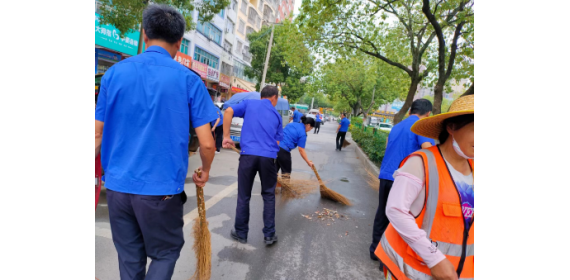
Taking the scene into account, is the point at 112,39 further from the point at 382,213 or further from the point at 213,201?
the point at 382,213

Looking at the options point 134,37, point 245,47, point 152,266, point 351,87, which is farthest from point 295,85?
point 152,266

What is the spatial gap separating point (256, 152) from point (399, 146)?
142 centimetres

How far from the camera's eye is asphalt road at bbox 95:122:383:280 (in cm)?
299

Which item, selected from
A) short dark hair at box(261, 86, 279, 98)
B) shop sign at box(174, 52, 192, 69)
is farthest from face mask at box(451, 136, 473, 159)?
shop sign at box(174, 52, 192, 69)

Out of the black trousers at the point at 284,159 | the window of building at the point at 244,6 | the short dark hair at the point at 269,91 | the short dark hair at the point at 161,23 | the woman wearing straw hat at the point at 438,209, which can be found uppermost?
the window of building at the point at 244,6

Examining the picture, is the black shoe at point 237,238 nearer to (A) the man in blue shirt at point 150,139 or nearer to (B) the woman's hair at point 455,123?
(A) the man in blue shirt at point 150,139

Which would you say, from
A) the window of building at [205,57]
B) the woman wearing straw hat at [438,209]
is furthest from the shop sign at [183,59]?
the woman wearing straw hat at [438,209]

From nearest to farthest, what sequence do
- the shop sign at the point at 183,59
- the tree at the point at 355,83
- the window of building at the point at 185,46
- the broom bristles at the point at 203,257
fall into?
the broom bristles at the point at 203,257 < the shop sign at the point at 183,59 < the window of building at the point at 185,46 < the tree at the point at 355,83

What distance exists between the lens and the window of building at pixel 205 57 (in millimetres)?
25694

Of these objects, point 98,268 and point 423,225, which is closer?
point 423,225

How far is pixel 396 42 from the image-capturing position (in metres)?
12.1

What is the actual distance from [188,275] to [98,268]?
76 cm

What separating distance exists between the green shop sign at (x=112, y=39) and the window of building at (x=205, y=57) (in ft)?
33.0

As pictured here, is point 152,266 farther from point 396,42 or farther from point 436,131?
point 396,42
